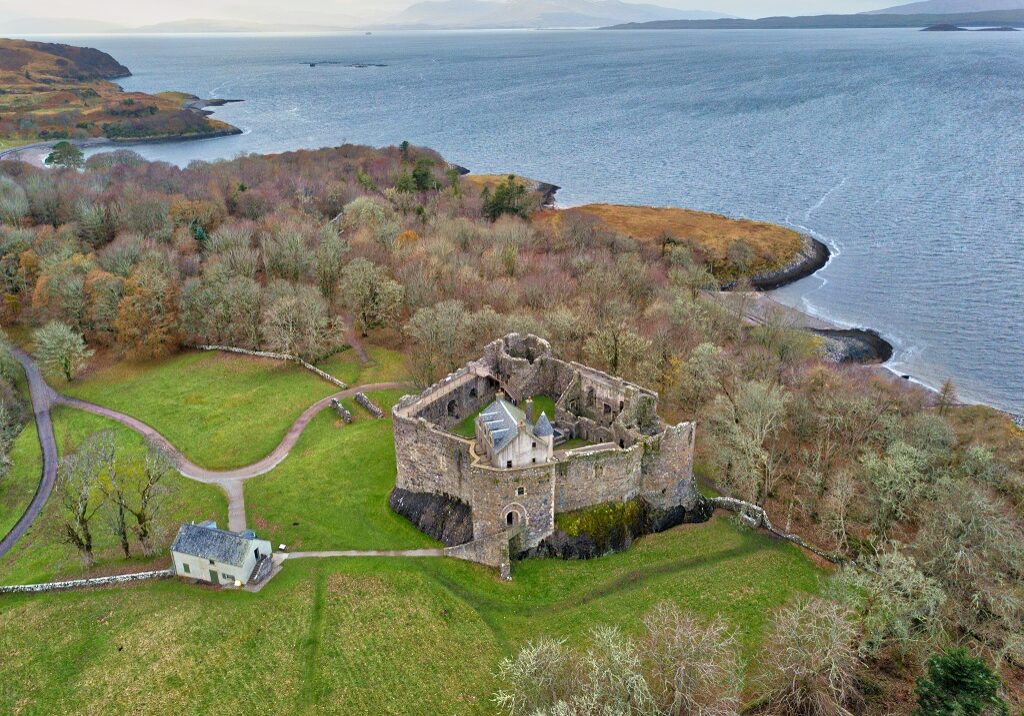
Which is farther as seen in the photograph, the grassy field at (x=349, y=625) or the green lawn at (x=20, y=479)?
the green lawn at (x=20, y=479)

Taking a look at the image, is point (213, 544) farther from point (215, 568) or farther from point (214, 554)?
point (215, 568)

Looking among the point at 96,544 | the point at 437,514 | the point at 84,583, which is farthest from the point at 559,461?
the point at 96,544

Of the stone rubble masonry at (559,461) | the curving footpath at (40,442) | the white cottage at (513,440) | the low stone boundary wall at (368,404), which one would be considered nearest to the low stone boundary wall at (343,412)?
the low stone boundary wall at (368,404)

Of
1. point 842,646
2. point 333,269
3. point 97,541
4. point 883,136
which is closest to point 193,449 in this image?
point 97,541

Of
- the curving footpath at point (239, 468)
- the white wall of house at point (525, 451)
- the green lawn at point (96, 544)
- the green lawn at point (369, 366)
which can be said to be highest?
the white wall of house at point (525, 451)

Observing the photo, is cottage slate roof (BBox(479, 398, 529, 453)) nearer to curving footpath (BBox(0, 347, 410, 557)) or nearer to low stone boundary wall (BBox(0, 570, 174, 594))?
curving footpath (BBox(0, 347, 410, 557))

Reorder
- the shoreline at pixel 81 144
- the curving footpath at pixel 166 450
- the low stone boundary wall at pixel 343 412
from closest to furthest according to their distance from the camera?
1. the curving footpath at pixel 166 450
2. the low stone boundary wall at pixel 343 412
3. the shoreline at pixel 81 144

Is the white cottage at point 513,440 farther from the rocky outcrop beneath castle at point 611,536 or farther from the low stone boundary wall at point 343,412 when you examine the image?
the low stone boundary wall at point 343,412
